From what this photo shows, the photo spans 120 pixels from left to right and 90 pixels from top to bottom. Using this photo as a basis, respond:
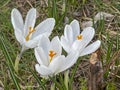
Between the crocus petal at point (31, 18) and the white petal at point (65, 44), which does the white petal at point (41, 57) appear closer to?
the white petal at point (65, 44)

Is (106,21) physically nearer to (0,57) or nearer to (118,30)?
(118,30)

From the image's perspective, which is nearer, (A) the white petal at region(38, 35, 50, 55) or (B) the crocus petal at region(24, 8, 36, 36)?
(A) the white petal at region(38, 35, 50, 55)

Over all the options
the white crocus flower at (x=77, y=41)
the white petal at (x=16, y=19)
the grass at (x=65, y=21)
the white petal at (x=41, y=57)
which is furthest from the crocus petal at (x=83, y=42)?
the grass at (x=65, y=21)

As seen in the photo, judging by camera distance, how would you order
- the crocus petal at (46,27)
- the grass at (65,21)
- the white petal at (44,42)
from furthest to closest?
the grass at (65,21) < the crocus petal at (46,27) < the white petal at (44,42)

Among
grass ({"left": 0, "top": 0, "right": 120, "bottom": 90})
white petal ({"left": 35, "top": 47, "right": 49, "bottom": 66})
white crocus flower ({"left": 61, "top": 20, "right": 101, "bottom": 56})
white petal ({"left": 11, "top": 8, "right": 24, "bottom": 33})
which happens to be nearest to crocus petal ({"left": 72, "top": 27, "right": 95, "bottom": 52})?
white crocus flower ({"left": 61, "top": 20, "right": 101, "bottom": 56})

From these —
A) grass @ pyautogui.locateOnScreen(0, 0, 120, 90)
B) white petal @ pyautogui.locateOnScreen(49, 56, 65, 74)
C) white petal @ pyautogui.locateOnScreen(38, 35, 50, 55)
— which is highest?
white petal @ pyautogui.locateOnScreen(38, 35, 50, 55)

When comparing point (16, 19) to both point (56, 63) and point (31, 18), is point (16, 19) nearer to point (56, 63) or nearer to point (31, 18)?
point (31, 18)

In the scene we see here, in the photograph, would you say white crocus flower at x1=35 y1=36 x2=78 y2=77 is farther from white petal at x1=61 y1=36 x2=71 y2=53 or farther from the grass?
the grass

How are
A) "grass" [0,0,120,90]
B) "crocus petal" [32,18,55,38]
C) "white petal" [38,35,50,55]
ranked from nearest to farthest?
"white petal" [38,35,50,55] < "crocus petal" [32,18,55,38] < "grass" [0,0,120,90]
